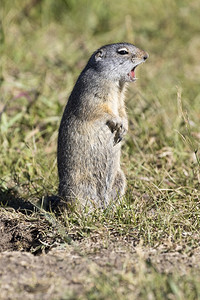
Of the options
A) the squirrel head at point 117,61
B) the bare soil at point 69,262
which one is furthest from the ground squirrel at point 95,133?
the bare soil at point 69,262

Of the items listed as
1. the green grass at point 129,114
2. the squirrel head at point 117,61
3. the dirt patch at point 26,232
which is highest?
the squirrel head at point 117,61

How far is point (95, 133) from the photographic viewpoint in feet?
14.2

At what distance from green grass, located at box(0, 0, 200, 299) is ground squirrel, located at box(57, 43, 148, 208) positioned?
25 centimetres

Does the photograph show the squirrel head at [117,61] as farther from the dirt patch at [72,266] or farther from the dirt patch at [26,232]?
the dirt patch at [72,266]

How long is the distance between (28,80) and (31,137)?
4.98 feet

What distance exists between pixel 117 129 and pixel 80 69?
11.3ft

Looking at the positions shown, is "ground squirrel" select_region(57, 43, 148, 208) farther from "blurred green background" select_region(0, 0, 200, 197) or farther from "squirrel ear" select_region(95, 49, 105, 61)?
"blurred green background" select_region(0, 0, 200, 197)

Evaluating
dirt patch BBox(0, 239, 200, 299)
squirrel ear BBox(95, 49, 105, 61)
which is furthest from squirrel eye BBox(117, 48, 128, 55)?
dirt patch BBox(0, 239, 200, 299)

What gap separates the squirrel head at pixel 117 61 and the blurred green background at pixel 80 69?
50cm

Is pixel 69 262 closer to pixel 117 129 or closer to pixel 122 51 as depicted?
pixel 117 129

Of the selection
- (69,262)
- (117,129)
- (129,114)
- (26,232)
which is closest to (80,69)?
(129,114)

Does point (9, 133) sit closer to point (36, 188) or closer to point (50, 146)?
point (50, 146)

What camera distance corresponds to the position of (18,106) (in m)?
6.50

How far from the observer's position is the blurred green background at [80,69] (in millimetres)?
5148
